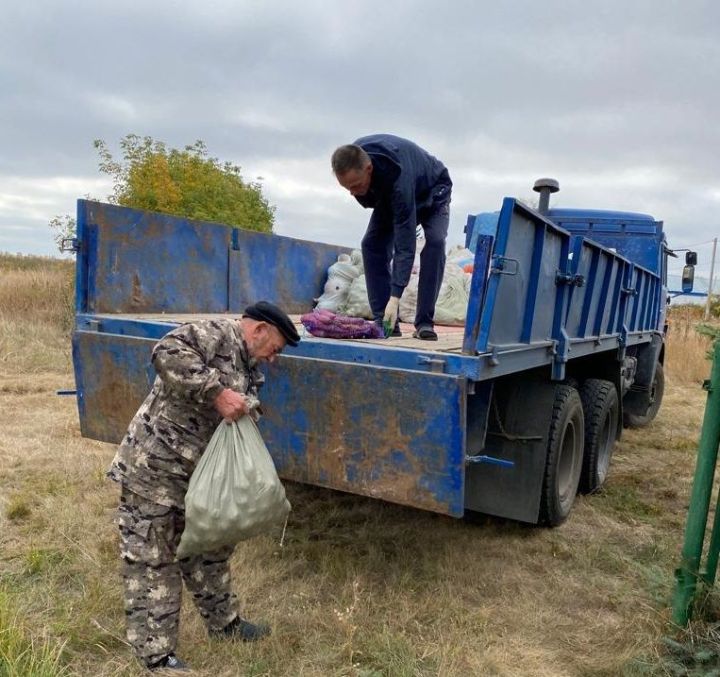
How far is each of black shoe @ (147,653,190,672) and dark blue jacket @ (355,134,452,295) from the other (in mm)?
1944

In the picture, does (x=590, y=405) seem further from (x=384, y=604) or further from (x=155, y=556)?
(x=155, y=556)

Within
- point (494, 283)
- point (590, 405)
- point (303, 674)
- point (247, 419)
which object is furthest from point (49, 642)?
point (590, 405)

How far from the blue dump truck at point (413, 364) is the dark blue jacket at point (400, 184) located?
18.2 inches

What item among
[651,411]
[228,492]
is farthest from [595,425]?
[651,411]

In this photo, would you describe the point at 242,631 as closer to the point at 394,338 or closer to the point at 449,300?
the point at 394,338

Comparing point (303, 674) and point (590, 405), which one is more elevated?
point (590, 405)

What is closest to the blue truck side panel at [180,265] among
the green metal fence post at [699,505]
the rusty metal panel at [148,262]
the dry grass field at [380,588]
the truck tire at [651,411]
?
the rusty metal panel at [148,262]

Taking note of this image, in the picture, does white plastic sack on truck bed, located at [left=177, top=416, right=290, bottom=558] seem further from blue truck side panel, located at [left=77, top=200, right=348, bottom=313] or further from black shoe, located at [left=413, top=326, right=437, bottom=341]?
blue truck side panel, located at [left=77, top=200, right=348, bottom=313]

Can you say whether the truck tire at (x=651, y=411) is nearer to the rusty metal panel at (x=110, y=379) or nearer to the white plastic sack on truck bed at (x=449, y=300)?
the white plastic sack on truck bed at (x=449, y=300)

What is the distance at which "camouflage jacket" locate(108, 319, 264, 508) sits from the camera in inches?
95.2

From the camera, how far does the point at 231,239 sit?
4492 millimetres

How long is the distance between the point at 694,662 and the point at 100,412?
2849mm

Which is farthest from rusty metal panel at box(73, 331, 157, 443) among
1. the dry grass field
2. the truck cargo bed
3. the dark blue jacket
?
the dark blue jacket

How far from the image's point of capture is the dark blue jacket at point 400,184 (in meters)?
3.46
